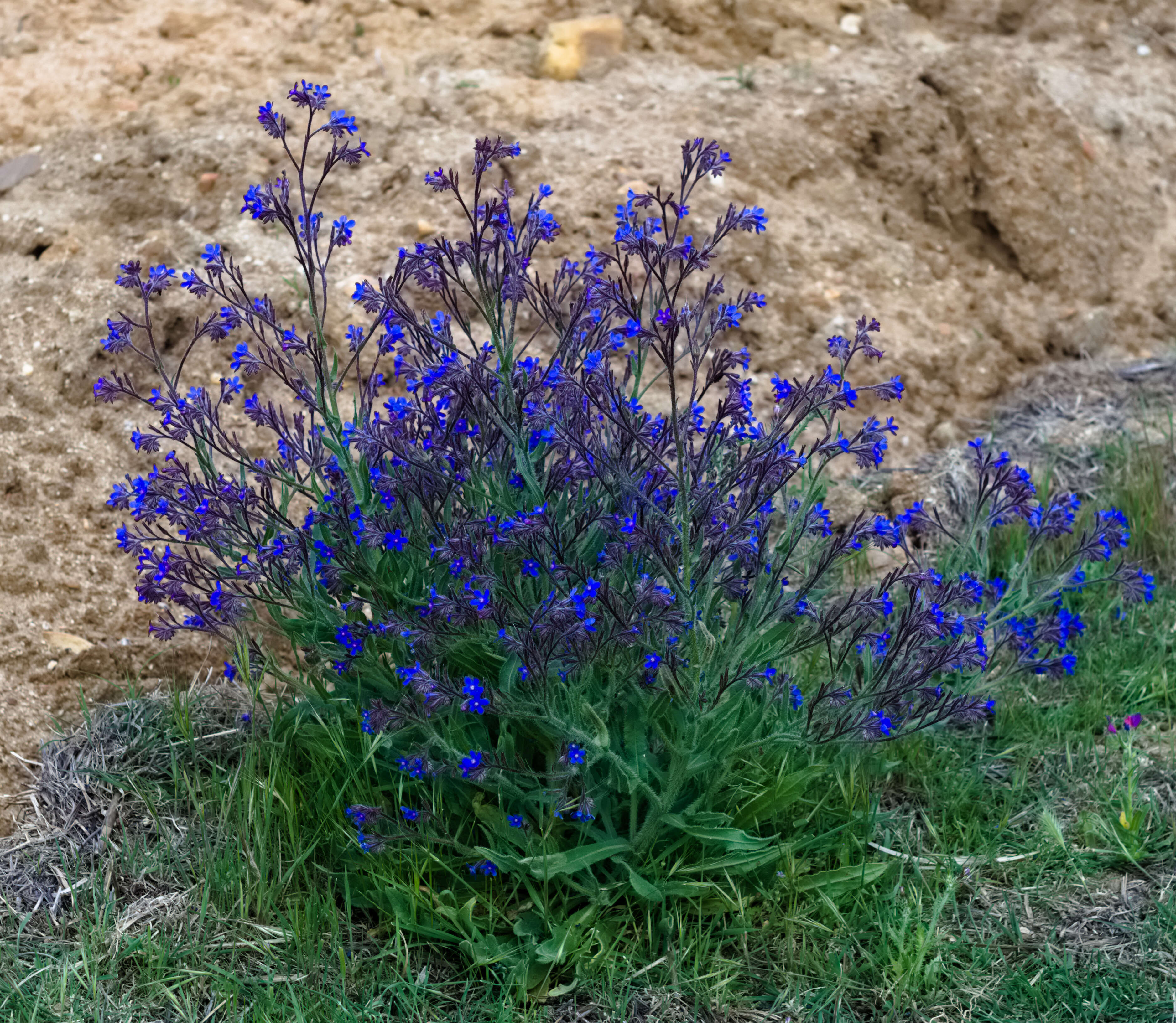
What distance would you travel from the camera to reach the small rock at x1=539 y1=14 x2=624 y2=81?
5723 mm

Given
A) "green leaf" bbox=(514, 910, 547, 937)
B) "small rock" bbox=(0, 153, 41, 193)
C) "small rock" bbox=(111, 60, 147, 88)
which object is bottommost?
"green leaf" bbox=(514, 910, 547, 937)

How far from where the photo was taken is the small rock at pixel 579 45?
5.72 metres

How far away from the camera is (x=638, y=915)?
Answer: 276 centimetres

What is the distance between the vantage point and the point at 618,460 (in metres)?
2.45

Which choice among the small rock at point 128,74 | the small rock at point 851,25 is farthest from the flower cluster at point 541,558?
the small rock at point 851,25

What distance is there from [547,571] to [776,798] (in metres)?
0.82

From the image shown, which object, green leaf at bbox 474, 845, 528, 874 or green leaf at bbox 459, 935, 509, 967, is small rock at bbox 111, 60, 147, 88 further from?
green leaf at bbox 459, 935, 509, 967

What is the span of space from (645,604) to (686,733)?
13.4 inches

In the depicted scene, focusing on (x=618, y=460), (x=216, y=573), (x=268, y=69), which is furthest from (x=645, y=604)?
(x=268, y=69)

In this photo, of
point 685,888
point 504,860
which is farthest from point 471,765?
point 685,888

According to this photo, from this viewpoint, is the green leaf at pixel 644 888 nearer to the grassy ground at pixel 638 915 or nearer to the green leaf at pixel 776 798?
the grassy ground at pixel 638 915

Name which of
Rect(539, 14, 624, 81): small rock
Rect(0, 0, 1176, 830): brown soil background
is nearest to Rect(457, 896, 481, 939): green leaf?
Rect(0, 0, 1176, 830): brown soil background

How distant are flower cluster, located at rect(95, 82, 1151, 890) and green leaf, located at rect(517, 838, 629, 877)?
30 millimetres

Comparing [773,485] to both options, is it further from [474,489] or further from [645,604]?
[474,489]
